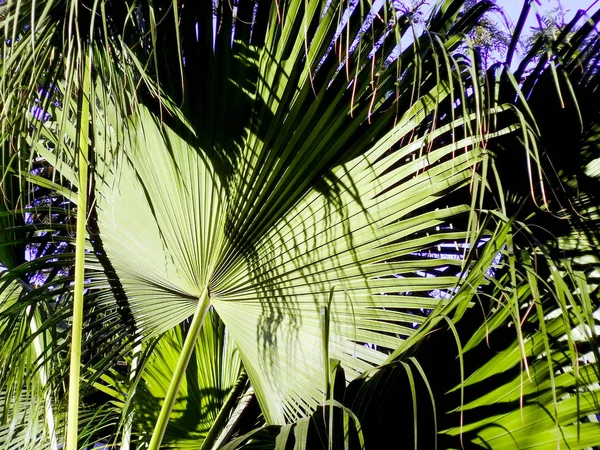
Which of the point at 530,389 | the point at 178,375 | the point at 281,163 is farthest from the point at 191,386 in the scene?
the point at 530,389

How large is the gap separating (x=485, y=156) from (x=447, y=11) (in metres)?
0.46

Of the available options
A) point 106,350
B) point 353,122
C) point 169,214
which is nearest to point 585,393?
point 353,122

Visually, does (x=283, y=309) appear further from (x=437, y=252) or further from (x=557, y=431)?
(x=557, y=431)

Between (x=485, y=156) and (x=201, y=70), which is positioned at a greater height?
(x=201, y=70)

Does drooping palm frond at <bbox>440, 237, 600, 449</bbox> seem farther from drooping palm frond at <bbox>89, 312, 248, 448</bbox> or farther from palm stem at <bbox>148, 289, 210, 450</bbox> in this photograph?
drooping palm frond at <bbox>89, 312, 248, 448</bbox>

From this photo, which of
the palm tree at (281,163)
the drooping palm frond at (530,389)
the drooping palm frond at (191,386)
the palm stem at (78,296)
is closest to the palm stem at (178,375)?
the palm tree at (281,163)

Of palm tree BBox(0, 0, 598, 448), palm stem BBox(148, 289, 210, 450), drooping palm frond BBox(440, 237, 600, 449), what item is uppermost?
palm tree BBox(0, 0, 598, 448)

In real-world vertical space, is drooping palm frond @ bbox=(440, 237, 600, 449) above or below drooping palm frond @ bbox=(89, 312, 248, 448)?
below

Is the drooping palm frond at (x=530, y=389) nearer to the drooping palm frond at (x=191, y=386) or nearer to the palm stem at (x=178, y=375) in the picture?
the palm stem at (x=178, y=375)

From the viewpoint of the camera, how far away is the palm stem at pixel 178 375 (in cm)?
146

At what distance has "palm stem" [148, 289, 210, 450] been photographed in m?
1.46

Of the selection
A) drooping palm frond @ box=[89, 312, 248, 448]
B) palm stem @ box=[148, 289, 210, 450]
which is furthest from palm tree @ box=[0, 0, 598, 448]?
drooping palm frond @ box=[89, 312, 248, 448]

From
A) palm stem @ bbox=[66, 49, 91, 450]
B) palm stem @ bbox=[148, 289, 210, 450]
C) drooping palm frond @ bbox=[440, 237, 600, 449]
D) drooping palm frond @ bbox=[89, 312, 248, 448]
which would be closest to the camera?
drooping palm frond @ bbox=[440, 237, 600, 449]

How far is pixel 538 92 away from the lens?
1494mm
